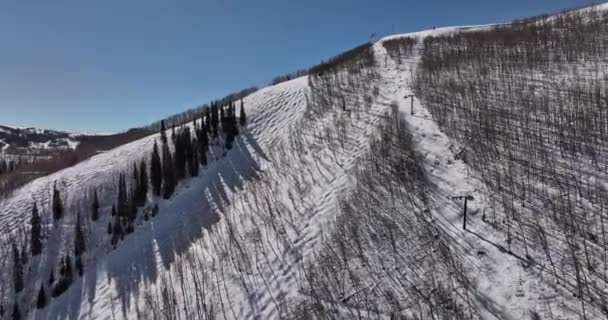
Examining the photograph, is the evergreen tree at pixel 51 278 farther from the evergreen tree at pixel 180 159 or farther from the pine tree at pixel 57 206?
the evergreen tree at pixel 180 159

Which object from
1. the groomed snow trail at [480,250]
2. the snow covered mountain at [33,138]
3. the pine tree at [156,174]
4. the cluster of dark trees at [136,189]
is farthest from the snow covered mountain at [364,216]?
the snow covered mountain at [33,138]

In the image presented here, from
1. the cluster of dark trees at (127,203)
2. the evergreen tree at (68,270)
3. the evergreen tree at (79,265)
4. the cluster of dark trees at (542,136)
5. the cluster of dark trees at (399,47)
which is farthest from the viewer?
the cluster of dark trees at (399,47)

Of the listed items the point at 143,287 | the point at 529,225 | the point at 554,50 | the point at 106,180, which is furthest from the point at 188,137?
the point at 554,50

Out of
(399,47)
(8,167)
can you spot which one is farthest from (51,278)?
(8,167)

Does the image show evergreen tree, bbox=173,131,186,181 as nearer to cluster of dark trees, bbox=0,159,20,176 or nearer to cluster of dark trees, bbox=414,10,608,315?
cluster of dark trees, bbox=414,10,608,315

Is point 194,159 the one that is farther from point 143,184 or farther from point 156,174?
point 143,184

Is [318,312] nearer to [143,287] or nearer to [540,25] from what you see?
[143,287]

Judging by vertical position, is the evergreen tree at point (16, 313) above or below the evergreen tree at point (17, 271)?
below

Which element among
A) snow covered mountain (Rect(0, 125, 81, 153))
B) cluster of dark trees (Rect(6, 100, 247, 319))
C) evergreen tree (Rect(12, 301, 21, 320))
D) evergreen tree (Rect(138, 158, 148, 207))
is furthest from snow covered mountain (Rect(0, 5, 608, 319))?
snow covered mountain (Rect(0, 125, 81, 153))
